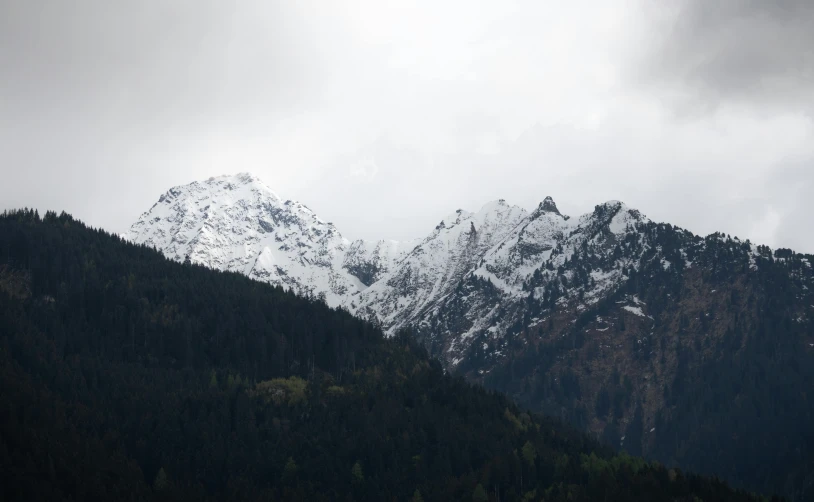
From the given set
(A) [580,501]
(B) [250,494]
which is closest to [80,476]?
(B) [250,494]

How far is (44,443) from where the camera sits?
191 metres

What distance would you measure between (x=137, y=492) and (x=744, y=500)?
412 ft

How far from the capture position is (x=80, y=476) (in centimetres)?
18575

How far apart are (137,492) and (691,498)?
113m

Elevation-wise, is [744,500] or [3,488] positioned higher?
[744,500]

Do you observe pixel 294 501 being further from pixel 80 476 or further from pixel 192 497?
pixel 80 476

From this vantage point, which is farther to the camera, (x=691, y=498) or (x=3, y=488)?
(x=691, y=498)

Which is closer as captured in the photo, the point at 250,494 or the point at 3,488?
the point at 3,488

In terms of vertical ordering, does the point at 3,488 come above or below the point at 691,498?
below

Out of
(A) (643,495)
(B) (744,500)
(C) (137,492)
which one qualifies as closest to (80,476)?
(C) (137,492)

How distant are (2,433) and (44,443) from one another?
9466 mm

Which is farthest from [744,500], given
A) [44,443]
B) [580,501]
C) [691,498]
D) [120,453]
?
[44,443]

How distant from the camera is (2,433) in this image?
193m

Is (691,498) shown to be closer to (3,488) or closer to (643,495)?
(643,495)
